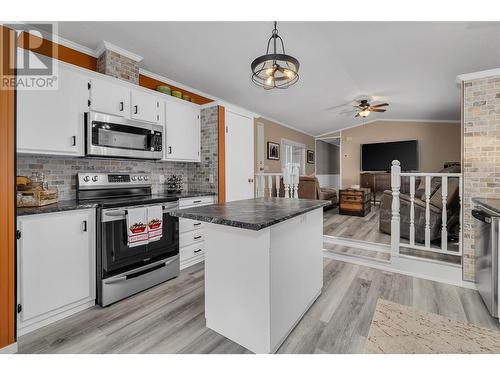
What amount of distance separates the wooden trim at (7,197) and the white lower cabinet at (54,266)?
0.17 meters

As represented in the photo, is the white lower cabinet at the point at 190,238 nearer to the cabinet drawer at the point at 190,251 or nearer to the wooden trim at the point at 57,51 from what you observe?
the cabinet drawer at the point at 190,251

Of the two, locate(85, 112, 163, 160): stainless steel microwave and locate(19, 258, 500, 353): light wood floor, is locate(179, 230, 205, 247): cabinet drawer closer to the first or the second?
locate(19, 258, 500, 353): light wood floor

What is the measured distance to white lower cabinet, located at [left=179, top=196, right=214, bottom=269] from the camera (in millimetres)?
2924

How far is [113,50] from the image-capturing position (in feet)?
8.84

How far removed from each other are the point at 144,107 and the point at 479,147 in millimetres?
3648

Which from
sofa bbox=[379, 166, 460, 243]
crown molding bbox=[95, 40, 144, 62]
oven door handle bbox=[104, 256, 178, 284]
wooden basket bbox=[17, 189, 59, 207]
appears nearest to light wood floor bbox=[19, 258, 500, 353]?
oven door handle bbox=[104, 256, 178, 284]

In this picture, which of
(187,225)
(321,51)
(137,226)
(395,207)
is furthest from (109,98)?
(395,207)

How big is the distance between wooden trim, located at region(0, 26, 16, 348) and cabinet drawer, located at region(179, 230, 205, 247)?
1520 millimetres

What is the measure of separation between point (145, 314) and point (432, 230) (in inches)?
146

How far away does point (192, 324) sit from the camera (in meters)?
1.89

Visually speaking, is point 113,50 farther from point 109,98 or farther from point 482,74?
point 482,74

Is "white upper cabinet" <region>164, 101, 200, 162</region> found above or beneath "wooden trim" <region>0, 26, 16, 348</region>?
above
